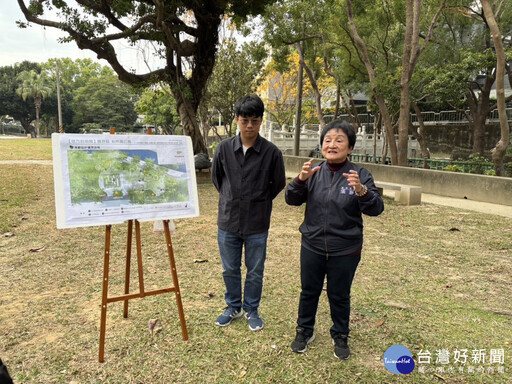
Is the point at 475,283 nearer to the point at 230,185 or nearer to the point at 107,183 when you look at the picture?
the point at 230,185

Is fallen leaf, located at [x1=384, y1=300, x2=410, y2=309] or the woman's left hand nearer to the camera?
the woman's left hand

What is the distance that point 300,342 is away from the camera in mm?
2865

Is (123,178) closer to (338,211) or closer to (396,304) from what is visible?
(338,211)

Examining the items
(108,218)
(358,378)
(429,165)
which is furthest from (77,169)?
(429,165)

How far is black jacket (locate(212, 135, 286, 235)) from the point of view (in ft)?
9.78

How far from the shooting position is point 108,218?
2742 mm

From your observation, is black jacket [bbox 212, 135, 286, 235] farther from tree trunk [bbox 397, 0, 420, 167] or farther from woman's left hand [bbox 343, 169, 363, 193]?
tree trunk [bbox 397, 0, 420, 167]

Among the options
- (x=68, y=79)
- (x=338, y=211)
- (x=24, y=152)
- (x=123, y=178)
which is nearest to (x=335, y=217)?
→ (x=338, y=211)

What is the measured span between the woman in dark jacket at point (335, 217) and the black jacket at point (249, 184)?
27cm

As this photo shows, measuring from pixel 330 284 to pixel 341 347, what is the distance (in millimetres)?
505

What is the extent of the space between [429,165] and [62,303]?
1499cm

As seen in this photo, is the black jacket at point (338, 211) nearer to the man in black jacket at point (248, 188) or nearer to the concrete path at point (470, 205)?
the man in black jacket at point (248, 188)

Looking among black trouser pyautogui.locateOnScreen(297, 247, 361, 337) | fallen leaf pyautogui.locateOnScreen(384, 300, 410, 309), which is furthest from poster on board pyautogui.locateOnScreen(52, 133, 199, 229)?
fallen leaf pyautogui.locateOnScreen(384, 300, 410, 309)

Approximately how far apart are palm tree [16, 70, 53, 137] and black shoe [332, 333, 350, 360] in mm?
58325
